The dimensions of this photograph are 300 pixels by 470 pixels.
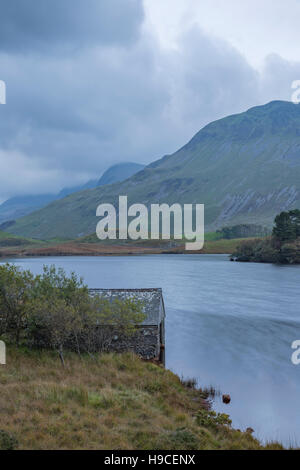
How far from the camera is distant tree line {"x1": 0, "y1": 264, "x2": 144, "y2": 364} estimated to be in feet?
73.1

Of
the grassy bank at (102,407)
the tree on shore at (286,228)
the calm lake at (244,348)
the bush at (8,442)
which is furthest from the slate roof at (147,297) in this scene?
the tree on shore at (286,228)

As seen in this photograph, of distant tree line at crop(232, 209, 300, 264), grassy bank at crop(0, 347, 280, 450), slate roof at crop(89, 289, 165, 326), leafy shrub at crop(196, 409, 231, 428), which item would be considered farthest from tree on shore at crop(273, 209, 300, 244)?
leafy shrub at crop(196, 409, 231, 428)

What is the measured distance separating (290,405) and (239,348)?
12.7 m

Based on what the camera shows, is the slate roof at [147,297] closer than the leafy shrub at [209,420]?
No

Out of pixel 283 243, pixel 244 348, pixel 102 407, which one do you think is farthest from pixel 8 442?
pixel 283 243

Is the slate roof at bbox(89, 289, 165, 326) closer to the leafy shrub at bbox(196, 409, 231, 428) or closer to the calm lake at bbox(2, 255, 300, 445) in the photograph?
the calm lake at bbox(2, 255, 300, 445)

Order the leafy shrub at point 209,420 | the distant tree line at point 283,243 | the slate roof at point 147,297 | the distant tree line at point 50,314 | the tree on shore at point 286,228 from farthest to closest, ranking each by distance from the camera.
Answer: the tree on shore at point 286,228
the distant tree line at point 283,243
the slate roof at point 147,297
the distant tree line at point 50,314
the leafy shrub at point 209,420

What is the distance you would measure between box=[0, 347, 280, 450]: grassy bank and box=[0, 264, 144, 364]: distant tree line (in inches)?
51.9

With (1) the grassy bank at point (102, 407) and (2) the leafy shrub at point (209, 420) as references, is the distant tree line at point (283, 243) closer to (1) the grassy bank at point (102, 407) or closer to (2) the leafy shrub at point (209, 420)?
(1) the grassy bank at point (102, 407)

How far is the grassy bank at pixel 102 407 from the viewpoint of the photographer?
1233 cm

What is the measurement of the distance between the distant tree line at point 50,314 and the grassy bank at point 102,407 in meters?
1.32

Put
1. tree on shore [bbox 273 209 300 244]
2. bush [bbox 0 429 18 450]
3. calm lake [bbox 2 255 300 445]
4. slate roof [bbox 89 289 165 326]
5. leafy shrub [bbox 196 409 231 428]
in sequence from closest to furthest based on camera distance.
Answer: bush [bbox 0 429 18 450] → leafy shrub [bbox 196 409 231 428] → calm lake [bbox 2 255 300 445] → slate roof [bbox 89 289 165 326] → tree on shore [bbox 273 209 300 244]

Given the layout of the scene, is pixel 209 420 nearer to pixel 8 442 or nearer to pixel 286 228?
pixel 8 442
